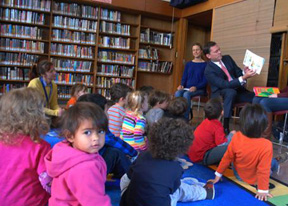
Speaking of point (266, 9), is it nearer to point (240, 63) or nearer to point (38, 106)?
point (240, 63)

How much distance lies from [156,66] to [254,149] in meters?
4.83

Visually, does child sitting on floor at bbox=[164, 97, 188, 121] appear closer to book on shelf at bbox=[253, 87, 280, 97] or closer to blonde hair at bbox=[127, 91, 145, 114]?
blonde hair at bbox=[127, 91, 145, 114]

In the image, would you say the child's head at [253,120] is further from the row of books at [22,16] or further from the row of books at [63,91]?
the row of books at [22,16]

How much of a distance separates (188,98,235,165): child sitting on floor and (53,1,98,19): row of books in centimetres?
414

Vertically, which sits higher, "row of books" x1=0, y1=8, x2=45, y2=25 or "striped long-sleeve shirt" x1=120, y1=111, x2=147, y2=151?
"row of books" x1=0, y1=8, x2=45, y2=25

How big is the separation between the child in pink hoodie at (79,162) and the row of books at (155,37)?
5.29 metres

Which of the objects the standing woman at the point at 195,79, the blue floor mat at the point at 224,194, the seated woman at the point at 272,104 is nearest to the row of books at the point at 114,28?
the standing woman at the point at 195,79

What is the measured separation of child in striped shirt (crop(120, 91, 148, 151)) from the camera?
2299 mm

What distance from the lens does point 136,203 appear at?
131 centimetres

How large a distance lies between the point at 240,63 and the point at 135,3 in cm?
262

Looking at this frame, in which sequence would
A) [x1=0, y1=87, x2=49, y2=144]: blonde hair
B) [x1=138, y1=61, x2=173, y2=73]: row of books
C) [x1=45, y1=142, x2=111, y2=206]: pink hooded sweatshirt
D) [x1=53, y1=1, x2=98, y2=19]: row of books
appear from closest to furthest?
[x1=45, y1=142, x2=111, y2=206]: pink hooded sweatshirt
[x1=0, y1=87, x2=49, y2=144]: blonde hair
[x1=53, y1=1, x2=98, y2=19]: row of books
[x1=138, y1=61, x2=173, y2=73]: row of books

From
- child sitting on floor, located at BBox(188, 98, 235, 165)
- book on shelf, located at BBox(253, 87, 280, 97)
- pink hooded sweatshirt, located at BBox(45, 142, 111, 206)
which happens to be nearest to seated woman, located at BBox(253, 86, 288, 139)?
book on shelf, located at BBox(253, 87, 280, 97)

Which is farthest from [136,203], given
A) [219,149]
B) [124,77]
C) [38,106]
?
[124,77]

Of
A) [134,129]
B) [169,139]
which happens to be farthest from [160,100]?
[169,139]
